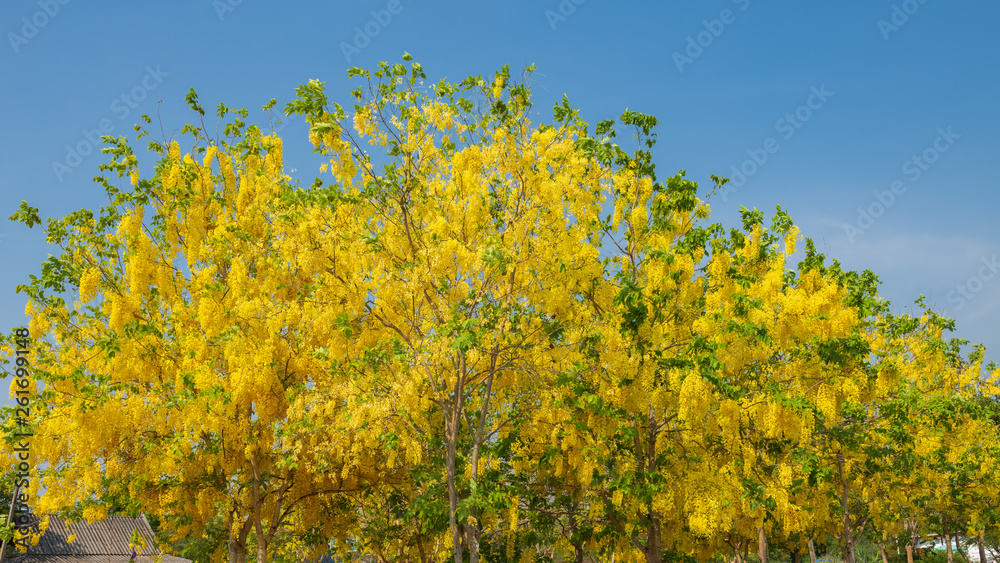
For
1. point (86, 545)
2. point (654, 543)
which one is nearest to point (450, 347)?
point (654, 543)

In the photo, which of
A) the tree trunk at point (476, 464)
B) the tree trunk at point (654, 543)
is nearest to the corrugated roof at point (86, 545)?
the tree trunk at point (476, 464)

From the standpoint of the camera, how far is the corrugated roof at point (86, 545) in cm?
2506

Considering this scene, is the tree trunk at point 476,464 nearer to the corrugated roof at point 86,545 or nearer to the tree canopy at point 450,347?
the tree canopy at point 450,347

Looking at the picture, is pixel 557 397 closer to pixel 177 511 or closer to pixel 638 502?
pixel 638 502

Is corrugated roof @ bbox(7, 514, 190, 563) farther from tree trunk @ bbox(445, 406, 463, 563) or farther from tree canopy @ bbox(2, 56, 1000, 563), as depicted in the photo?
tree trunk @ bbox(445, 406, 463, 563)

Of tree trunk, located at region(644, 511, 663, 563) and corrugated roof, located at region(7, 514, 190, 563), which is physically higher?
tree trunk, located at region(644, 511, 663, 563)

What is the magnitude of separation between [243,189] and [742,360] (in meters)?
8.13

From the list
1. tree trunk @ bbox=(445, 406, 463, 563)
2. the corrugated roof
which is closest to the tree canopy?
tree trunk @ bbox=(445, 406, 463, 563)

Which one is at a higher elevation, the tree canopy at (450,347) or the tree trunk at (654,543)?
the tree canopy at (450,347)

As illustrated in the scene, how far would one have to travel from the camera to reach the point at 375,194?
955cm

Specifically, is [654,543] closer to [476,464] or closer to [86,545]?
[476,464]

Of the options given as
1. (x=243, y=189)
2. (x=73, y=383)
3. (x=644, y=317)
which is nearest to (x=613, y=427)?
(x=644, y=317)

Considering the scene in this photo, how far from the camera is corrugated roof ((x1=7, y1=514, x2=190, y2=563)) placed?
25.1 m

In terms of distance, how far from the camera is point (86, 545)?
27016 mm
